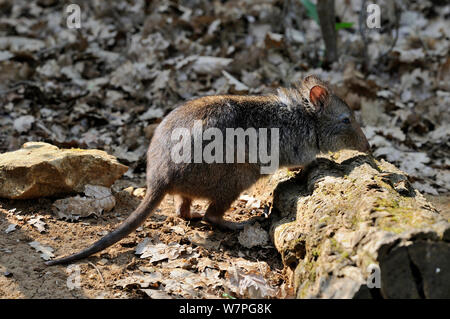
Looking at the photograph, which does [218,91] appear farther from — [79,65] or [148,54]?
[79,65]

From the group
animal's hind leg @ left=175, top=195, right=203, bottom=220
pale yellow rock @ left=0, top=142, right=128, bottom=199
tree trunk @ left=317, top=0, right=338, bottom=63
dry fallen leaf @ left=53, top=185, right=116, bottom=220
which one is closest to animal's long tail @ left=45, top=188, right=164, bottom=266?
animal's hind leg @ left=175, top=195, right=203, bottom=220

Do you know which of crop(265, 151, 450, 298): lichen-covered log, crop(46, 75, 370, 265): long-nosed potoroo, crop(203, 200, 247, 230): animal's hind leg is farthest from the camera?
crop(203, 200, 247, 230): animal's hind leg

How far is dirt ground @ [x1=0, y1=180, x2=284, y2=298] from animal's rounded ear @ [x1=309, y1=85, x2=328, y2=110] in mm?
1545

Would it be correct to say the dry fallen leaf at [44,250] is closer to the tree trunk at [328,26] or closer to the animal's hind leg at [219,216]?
the animal's hind leg at [219,216]

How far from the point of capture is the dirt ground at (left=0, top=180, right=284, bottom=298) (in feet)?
12.3

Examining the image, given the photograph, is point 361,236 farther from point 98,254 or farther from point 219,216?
point 98,254

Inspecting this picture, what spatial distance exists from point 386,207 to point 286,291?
3.57 ft

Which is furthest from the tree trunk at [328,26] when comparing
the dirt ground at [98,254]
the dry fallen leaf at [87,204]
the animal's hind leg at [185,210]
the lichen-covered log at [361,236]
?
the dry fallen leaf at [87,204]

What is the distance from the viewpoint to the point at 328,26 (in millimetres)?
8172

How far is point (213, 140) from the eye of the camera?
4590mm

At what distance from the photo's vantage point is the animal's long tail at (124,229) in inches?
159

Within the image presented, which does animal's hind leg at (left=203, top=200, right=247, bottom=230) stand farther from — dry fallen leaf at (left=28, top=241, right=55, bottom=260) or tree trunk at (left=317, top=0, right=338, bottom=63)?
tree trunk at (left=317, top=0, right=338, bottom=63)

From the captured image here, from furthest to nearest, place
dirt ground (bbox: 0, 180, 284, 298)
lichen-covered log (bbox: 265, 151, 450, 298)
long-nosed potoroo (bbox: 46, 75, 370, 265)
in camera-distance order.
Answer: long-nosed potoroo (bbox: 46, 75, 370, 265) → dirt ground (bbox: 0, 180, 284, 298) → lichen-covered log (bbox: 265, 151, 450, 298)
